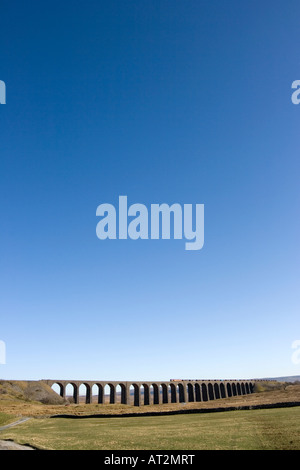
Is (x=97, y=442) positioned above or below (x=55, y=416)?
above

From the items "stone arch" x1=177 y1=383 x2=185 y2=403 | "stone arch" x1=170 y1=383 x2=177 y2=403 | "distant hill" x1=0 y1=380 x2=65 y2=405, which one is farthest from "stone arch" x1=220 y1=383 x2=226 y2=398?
"distant hill" x1=0 y1=380 x2=65 y2=405

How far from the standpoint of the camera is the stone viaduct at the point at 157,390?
82088 millimetres

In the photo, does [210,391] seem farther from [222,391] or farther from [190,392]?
[190,392]

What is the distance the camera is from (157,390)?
97.7 meters

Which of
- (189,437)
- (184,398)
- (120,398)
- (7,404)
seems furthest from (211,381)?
(189,437)

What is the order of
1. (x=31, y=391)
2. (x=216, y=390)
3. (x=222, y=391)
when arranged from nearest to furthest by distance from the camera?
(x=31, y=391)
(x=216, y=390)
(x=222, y=391)

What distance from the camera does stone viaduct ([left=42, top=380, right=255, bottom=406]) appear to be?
8209 cm

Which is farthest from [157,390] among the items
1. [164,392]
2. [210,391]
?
Answer: [210,391]

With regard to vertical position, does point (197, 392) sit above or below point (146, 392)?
below
